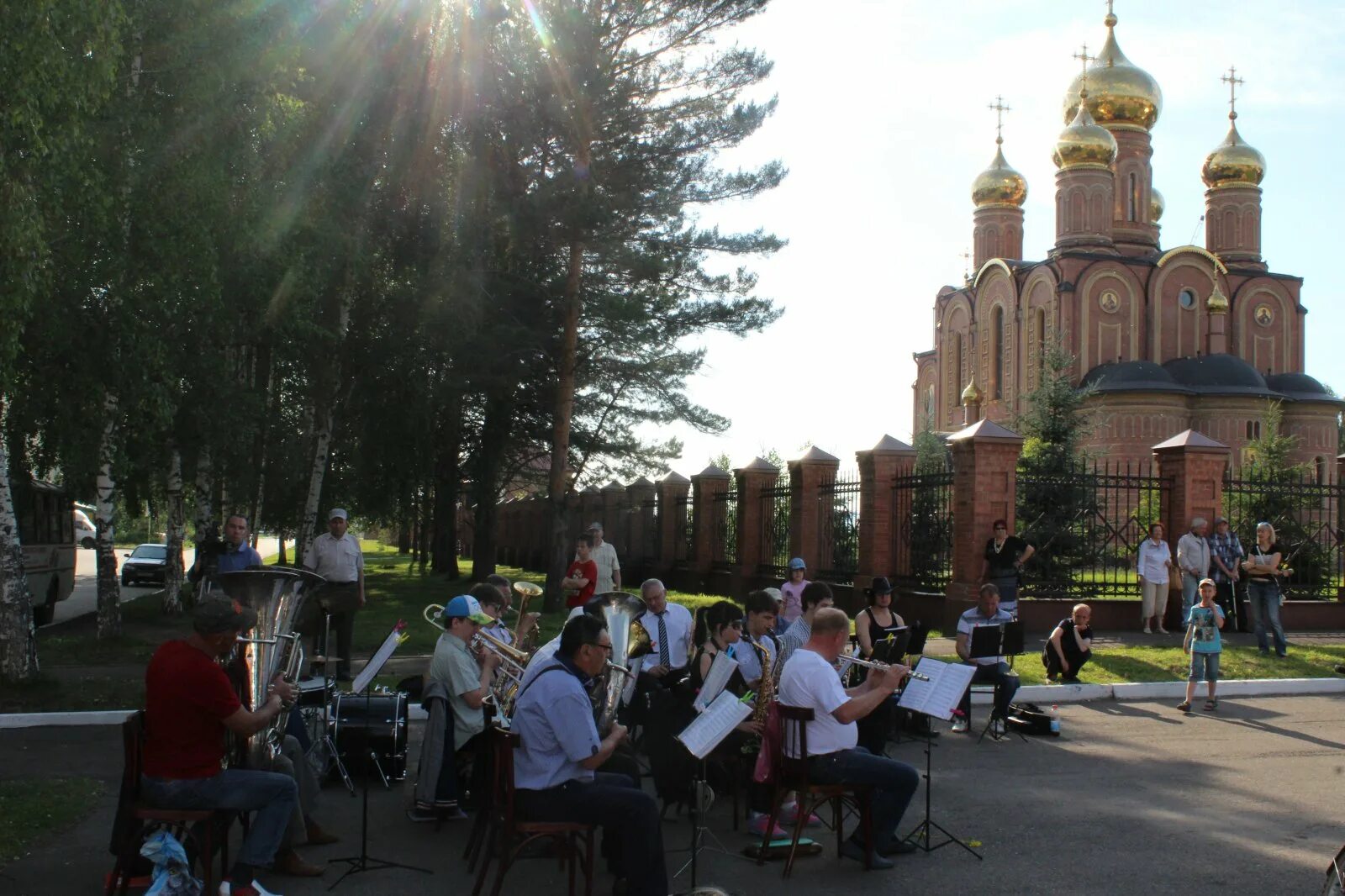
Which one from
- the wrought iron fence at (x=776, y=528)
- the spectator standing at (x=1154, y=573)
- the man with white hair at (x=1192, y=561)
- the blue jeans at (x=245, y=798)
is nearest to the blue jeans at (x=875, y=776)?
the blue jeans at (x=245, y=798)

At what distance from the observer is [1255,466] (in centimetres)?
3266

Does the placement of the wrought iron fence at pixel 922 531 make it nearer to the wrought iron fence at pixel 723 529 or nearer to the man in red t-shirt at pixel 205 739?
the wrought iron fence at pixel 723 529

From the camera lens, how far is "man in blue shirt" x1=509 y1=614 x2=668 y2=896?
5.83 metres

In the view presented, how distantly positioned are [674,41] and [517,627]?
684 inches

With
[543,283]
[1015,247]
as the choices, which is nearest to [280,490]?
[543,283]

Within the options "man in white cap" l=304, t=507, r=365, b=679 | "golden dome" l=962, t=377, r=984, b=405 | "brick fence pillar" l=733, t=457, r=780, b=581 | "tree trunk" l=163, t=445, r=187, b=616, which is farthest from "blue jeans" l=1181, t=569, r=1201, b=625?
"golden dome" l=962, t=377, r=984, b=405

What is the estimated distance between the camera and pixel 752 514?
83.4 ft

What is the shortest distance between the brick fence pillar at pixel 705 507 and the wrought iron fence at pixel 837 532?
5.03 metres

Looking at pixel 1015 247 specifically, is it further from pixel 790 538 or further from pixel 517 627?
pixel 517 627

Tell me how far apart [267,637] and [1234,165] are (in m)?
61.7

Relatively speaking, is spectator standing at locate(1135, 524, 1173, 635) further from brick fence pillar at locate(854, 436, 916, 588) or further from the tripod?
the tripod

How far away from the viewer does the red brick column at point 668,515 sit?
96.9 feet

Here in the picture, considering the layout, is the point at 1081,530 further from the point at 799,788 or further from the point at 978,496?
the point at 799,788

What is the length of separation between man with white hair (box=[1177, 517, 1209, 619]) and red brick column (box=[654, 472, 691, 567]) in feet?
44.8
